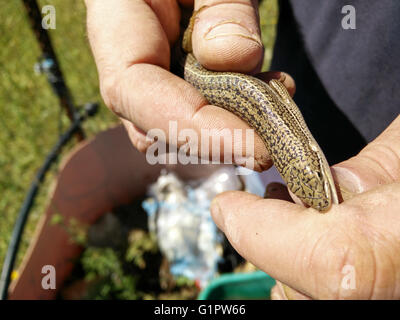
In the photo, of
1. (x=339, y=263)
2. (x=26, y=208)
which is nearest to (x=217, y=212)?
A: (x=339, y=263)

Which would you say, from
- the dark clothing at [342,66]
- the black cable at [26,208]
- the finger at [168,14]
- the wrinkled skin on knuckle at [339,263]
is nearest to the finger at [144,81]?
the finger at [168,14]

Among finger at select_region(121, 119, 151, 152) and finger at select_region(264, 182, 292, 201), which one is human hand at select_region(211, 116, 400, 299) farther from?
finger at select_region(121, 119, 151, 152)

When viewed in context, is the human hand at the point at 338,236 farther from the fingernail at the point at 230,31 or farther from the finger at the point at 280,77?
the fingernail at the point at 230,31

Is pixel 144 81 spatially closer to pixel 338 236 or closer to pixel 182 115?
pixel 182 115

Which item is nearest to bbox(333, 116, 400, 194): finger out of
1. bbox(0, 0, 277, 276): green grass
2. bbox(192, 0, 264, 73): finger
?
bbox(192, 0, 264, 73): finger

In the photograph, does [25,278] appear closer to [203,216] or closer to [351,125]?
[203,216]
